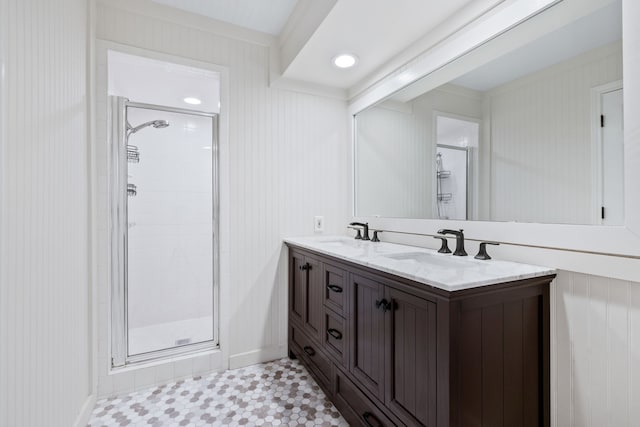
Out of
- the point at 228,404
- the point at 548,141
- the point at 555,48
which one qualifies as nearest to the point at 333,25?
the point at 555,48

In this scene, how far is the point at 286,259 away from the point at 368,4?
5.71 ft

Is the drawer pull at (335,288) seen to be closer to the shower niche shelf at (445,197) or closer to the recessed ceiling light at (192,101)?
A: the shower niche shelf at (445,197)

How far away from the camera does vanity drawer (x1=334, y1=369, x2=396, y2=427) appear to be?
4.14 ft

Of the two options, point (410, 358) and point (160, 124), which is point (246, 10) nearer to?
point (160, 124)

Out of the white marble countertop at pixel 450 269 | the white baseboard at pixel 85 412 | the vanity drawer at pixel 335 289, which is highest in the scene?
the white marble countertop at pixel 450 269

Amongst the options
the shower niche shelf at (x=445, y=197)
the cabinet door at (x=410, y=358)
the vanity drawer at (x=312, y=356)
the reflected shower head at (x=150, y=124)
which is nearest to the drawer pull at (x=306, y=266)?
the vanity drawer at (x=312, y=356)

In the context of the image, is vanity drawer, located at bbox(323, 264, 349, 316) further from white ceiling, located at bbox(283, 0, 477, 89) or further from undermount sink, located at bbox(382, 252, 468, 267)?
white ceiling, located at bbox(283, 0, 477, 89)

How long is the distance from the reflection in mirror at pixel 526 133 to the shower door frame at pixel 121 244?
1394 mm

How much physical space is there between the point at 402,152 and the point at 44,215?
74.8 inches

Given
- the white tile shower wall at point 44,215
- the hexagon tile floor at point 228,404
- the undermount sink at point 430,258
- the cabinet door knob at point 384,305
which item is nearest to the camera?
the white tile shower wall at point 44,215

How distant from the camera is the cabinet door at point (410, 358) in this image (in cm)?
100

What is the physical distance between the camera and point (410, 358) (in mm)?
1092

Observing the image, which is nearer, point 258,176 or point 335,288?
point 335,288

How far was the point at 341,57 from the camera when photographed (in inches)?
78.6
